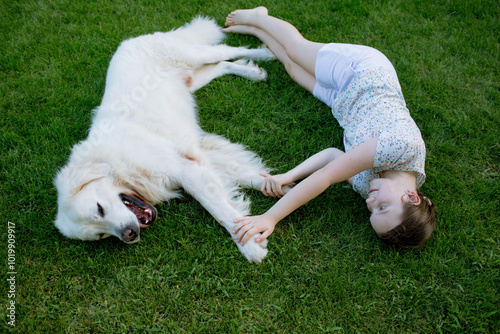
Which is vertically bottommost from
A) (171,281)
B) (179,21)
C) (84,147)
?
(171,281)

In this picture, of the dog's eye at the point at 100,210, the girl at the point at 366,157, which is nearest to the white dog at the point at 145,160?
the dog's eye at the point at 100,210

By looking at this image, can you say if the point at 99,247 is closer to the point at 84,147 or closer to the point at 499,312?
the point at 84,147

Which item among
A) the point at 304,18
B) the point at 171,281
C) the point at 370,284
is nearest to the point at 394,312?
the point at 370,284

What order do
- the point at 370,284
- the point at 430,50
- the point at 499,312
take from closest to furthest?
the point at 499,312, the point at 370,284, the point at 430,50

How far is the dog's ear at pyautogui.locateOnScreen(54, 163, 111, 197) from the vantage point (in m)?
2.57

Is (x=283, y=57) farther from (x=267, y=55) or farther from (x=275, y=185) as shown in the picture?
(x=275, y=185)

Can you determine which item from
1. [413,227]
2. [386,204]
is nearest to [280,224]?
[386,204]

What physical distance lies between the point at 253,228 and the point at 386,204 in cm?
98

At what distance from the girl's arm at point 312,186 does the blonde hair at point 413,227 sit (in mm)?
427

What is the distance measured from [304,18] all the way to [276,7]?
428mm

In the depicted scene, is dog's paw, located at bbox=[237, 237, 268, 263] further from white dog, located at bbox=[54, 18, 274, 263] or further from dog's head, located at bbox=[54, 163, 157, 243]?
dog's head, located at bbox=[54, 163, 157, 243]

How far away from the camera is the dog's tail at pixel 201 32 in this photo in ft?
13.6

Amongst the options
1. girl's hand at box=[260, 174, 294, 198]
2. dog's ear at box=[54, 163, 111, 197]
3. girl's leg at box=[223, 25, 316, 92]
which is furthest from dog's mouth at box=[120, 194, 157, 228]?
girl's leg at box=[223, 25, 316, 92]

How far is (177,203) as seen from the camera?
3020 mm
